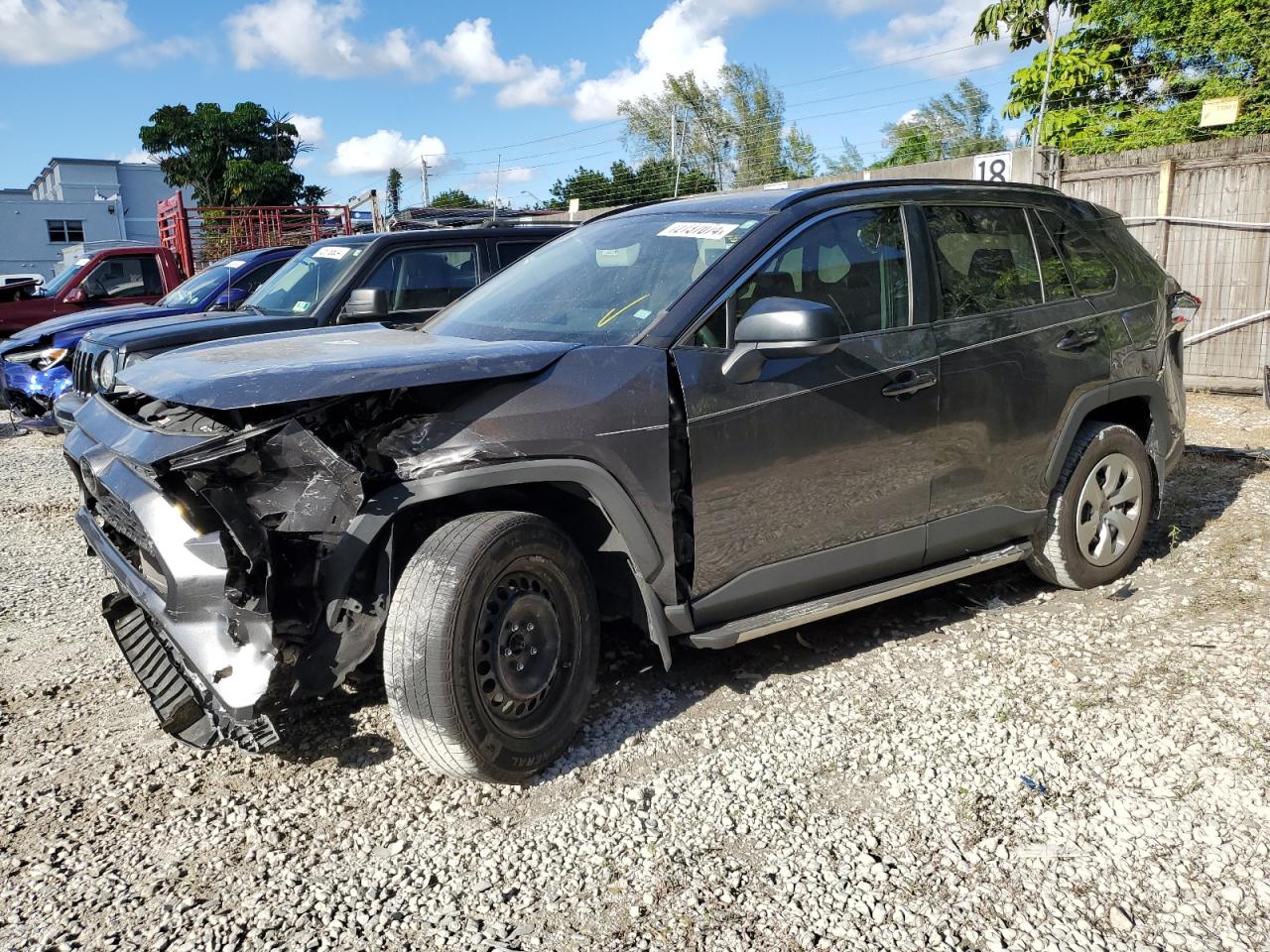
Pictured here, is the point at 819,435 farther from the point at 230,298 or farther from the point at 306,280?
the point at 230,298

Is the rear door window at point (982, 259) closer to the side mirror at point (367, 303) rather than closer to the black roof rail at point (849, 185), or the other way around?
the black roof rail at point (849, 185)

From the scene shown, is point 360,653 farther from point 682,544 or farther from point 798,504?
point 798,504

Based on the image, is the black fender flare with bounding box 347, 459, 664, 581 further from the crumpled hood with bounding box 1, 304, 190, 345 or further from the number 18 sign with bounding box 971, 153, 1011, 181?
the number 18 sign with bounding box 971, 153, 1011, 181

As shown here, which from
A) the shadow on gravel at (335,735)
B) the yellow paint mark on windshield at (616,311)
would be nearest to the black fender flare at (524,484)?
the yellow paint mark on windshield at (616,311)

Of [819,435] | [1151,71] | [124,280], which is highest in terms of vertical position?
[1151,71]

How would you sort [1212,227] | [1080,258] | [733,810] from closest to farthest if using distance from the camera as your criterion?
[733,810]
[1080,258]
[1212,227]

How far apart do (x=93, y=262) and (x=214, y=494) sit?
474 inches

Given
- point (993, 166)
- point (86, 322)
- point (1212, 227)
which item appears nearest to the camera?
point (86, 322)

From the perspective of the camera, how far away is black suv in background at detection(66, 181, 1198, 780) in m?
2.89

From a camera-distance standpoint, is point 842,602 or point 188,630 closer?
point 188,630

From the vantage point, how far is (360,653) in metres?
2.99

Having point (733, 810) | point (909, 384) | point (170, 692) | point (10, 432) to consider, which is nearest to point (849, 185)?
point (909, 384)

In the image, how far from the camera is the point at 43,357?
943 cm

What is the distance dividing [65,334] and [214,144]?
37.0m
